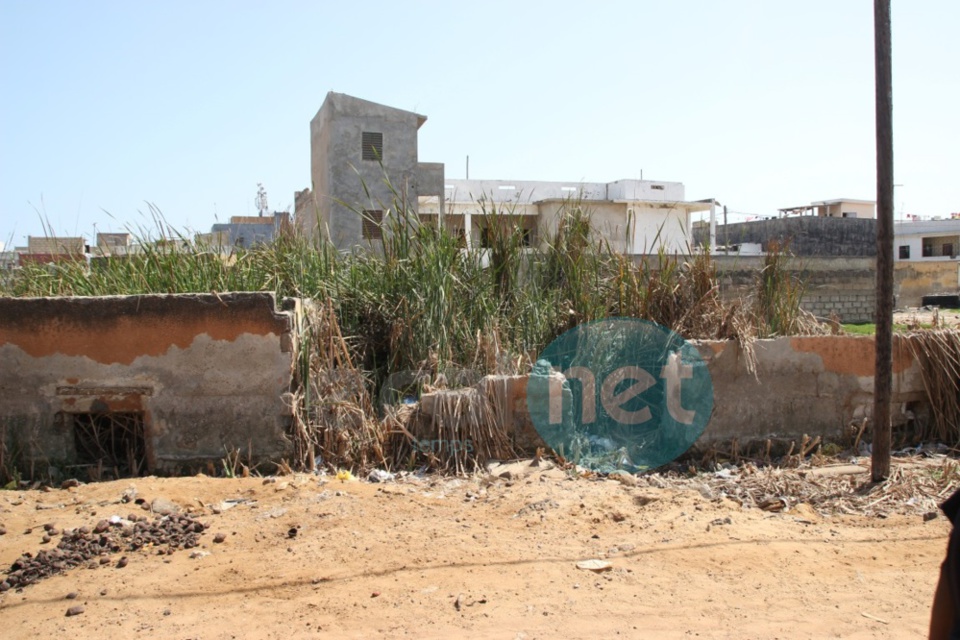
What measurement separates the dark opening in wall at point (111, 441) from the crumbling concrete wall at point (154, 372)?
133 mm

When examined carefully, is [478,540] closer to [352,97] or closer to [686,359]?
[686,359]

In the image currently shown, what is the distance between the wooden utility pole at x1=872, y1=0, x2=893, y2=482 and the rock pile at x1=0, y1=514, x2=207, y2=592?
4.64 metres

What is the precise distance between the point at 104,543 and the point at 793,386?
5316 mm

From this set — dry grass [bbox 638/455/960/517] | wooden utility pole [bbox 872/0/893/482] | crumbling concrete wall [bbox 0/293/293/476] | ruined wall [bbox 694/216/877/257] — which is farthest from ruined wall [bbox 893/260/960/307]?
crumbling concrete wall [bbox 0/293/293/476]

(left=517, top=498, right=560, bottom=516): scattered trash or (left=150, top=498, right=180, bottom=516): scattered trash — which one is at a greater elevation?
(left=150, top=498, right=180, bottom=516): scattered trash

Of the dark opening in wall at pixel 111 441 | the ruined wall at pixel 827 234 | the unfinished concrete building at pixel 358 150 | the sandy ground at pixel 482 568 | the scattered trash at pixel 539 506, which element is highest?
the unfinished concrete building at pixel 358 150

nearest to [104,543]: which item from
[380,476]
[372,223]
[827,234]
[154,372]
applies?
[154,372]

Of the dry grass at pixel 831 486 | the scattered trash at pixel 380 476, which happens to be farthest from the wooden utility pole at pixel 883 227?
the scattered trash at pixel 380 476

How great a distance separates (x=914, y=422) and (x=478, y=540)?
4.57 metres

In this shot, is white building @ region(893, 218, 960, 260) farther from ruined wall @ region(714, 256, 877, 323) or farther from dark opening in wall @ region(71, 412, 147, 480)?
dark opening in wall @ region(71, 412, 147, 480)

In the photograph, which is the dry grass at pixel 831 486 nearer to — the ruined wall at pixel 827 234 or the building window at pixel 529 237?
the building window at pixel 529 237

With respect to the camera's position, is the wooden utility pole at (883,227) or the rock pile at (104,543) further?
the wooden utility pole at (883,227)

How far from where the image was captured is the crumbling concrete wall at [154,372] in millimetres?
5852

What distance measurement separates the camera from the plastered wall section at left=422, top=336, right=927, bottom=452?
6441mm
